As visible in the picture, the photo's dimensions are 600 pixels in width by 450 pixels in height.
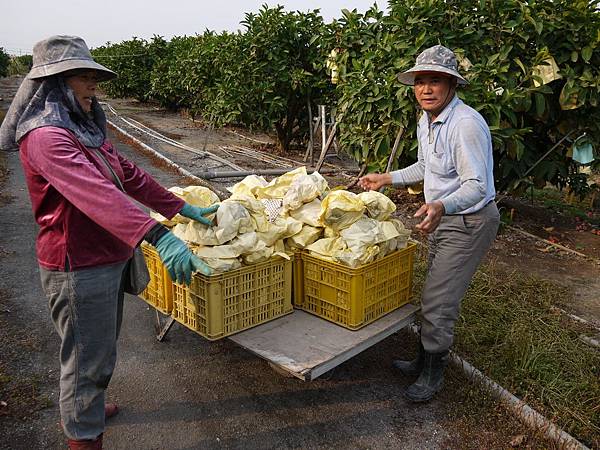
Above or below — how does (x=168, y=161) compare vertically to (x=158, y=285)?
below

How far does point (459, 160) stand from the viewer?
2.73 m

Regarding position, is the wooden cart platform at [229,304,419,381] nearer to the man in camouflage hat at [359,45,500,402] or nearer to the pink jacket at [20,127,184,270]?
the man in camouflage hat at [359,45,500,402]

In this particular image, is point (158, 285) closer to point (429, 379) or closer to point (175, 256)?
point (175, 256)

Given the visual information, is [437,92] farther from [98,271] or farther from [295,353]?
[98,271]

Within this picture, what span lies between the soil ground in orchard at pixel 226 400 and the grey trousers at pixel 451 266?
48cm

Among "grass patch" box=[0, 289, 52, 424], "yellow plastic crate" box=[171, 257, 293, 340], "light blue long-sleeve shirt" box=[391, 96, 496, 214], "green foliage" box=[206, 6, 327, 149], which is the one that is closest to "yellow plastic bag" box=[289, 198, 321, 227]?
"yellow plastic crate" box=[171, 257, 293, 340]

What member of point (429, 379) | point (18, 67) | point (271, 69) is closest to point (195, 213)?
point (429, 379)

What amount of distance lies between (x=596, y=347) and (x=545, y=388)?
32.4 inches

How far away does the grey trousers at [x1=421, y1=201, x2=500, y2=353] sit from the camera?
2.88 metres

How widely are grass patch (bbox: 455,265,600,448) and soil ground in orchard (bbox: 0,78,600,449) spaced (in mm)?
233

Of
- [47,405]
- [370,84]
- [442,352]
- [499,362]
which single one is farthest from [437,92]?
[370,84]

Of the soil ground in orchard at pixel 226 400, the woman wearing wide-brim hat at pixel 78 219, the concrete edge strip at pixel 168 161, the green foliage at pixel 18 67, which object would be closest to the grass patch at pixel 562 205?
the soil ground in orchard at pixel 226 400

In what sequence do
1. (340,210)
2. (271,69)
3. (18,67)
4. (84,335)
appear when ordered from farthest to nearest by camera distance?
(18,67) < (271,69) < (340,210) < (84,335)

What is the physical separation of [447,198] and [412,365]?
53.4 inches
